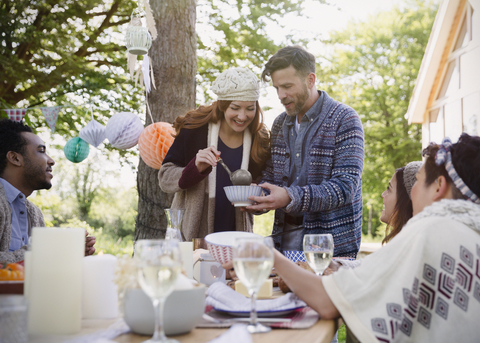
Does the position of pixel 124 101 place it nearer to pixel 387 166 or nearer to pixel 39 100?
pixel 39 100

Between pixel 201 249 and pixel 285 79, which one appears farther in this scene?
pixel 285 79

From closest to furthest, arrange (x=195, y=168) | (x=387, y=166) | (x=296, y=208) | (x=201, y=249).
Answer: (x=201, y=249) < (x=296, y=208) < (x=195, y=168) < (x=387, y=166)

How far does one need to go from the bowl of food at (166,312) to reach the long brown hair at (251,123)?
2.07m

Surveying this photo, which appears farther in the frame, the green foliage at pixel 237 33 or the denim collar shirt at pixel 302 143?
the green foliage at pixel 237 33

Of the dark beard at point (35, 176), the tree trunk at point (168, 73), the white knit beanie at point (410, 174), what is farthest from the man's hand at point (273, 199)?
the tree trunk at point (168, 73)

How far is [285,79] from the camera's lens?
9.70 ft

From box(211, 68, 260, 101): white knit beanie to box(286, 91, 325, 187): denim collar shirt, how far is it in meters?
0.38

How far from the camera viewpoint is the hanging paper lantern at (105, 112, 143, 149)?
4969 millimetres

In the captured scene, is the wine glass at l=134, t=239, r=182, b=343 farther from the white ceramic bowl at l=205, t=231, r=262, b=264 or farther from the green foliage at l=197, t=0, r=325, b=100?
the green foliage at l=197, t=0, r=325, b=100

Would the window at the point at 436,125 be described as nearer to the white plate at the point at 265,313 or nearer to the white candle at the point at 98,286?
the white plate at the point at 265,313

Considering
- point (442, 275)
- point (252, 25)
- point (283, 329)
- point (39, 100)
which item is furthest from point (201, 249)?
point (39, 100)

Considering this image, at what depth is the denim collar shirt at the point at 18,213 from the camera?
10.5ft

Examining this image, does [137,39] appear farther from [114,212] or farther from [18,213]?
[114,212]

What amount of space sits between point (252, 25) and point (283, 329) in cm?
677
